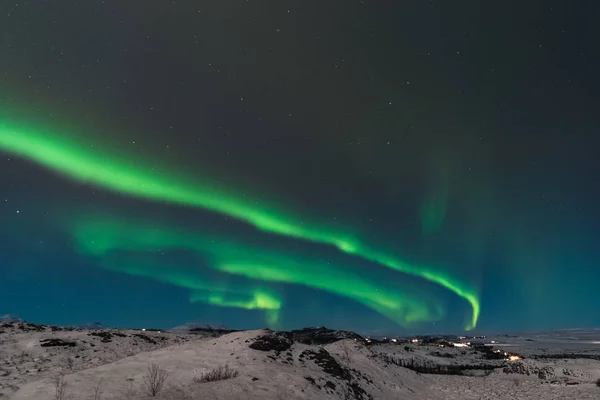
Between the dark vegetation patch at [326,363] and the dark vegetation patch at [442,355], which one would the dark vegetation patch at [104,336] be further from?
the dark vegetation patch at [442,355]

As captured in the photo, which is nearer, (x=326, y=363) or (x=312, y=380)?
(x=312, y=380)

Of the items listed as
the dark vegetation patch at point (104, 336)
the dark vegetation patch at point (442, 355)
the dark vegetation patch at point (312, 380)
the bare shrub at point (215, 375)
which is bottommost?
the bare shrub at point (215, 375)

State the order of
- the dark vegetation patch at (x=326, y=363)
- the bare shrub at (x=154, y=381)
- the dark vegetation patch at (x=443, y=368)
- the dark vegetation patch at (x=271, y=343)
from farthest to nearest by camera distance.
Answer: the dark vegetation patch at (x=443, y=368) < the dark vegetation patch at (x=271, y=343) < the dark vegetation patch at (x=326, y=363) < the bare shrub at (x=154, y=381)

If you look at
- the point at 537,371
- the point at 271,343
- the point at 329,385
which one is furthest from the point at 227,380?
the point at 537,371

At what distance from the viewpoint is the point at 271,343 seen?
24.1 m

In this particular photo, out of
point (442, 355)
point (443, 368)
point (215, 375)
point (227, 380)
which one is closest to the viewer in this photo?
point (227, 380)

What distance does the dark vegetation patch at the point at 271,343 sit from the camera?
902 inches

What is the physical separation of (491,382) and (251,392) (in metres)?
27.2

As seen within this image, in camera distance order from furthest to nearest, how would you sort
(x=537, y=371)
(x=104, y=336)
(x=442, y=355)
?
(x=442, y=355) < (x=537, y=371) < (x=104, y=336)

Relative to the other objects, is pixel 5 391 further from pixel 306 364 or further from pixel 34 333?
pixel 34 333

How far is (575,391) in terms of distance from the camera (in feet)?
84.4

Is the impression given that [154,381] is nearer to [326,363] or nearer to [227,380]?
[227,380]

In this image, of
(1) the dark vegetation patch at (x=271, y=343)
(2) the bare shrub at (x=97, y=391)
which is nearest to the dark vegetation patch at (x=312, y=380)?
(1) the dark vegetation patch at (x=271, y=343)

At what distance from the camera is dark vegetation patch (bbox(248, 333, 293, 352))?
22917 millimetres
